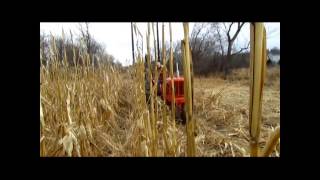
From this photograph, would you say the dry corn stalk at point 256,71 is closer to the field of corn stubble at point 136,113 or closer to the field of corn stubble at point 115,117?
the field of corn stubble at point 136,113

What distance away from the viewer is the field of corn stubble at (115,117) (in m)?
0.93

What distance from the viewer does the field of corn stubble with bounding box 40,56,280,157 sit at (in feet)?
3.04

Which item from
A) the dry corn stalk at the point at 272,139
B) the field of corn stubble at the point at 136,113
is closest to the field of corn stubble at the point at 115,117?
the field of corn stubble at the point at 136,113

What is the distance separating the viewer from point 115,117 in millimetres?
1422

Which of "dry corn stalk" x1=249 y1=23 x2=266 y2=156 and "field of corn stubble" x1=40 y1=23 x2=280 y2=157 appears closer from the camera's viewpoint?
"dry corn stalk" x1=249 y1=23 x2=266 y2=156

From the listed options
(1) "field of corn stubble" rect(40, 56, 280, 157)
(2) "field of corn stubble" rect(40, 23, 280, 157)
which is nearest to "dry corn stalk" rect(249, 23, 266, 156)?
(2) "field of corn stubble" rect(40, 23, 280, 157)

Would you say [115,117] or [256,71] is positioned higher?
[256,71]

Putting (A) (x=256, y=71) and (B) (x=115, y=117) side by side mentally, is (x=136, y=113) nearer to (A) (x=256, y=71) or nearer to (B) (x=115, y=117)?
(B) (x=115, y=117)

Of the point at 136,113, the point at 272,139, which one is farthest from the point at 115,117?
the point at 272,139

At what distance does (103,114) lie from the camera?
143 centimetres

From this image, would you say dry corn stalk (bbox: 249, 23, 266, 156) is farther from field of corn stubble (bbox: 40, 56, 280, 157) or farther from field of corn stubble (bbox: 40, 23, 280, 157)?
field of corn stubble (bbox: 40, 56, 280, 157)
